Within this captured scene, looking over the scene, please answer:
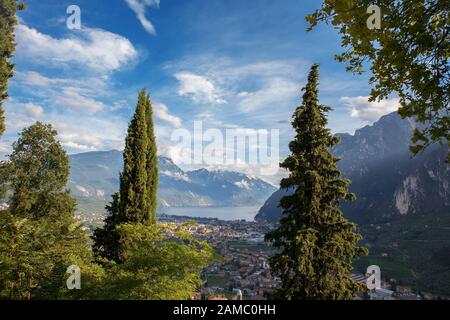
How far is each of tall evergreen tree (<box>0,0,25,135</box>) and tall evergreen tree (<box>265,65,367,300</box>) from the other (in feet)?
51.5

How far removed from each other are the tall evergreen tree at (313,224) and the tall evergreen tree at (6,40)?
15.7 m

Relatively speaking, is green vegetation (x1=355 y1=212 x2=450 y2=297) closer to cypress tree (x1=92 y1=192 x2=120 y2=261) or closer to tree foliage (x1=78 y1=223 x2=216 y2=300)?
cypress tree (x1=92 y1=192 x2=120 y2=261)

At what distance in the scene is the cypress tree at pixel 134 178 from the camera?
19234 millimetres

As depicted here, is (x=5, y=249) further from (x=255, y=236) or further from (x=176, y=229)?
(x=255, y=236)

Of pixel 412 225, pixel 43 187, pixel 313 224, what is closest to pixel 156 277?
pixel 313 224

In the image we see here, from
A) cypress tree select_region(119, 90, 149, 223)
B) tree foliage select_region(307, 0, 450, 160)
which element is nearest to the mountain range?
cypress tree select_region(119, 90, 149, 223)

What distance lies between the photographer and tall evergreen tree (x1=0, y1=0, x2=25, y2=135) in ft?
58.4

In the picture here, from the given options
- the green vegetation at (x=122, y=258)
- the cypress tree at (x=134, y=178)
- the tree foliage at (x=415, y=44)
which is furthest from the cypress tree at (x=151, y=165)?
the tree foliage at (x=415, y=44)

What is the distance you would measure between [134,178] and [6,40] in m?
10.4

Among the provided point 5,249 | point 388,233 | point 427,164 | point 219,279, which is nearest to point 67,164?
point 5,249

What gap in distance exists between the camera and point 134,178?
19.8 meters

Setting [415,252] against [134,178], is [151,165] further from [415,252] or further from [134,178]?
[415,252]

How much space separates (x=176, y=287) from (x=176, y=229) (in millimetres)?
2503
